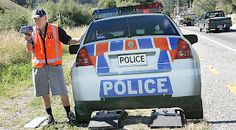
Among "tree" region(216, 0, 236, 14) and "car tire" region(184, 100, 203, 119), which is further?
"tree" region(216, 0, 236, 14)

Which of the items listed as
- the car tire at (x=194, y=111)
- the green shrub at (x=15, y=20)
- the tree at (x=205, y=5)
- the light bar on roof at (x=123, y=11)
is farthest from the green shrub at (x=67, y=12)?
the tree at (x=205, y=5)

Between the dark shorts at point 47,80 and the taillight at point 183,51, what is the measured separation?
70.3 inches

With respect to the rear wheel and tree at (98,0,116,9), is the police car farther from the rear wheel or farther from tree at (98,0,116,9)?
tree at (98,0,116,9)

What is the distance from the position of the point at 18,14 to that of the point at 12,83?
32.0 m

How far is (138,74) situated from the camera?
5.05 metres

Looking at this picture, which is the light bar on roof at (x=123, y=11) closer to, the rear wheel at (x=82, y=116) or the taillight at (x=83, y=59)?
the taillight at (x=83, y=59)

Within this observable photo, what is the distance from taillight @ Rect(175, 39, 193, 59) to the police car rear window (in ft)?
1.06

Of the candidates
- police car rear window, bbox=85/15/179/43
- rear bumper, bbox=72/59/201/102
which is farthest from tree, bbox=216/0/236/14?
rear bumper, bbox=72/59/201/102

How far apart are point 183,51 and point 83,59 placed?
50.6 inches

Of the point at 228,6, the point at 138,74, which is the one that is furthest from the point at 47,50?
the point at 228,6

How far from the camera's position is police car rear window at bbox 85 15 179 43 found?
5555 mm

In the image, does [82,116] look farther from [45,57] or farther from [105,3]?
[105,3]

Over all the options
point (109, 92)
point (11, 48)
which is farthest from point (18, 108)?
point (11, 48)

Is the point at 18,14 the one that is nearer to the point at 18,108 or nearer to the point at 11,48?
the point at 11,48
